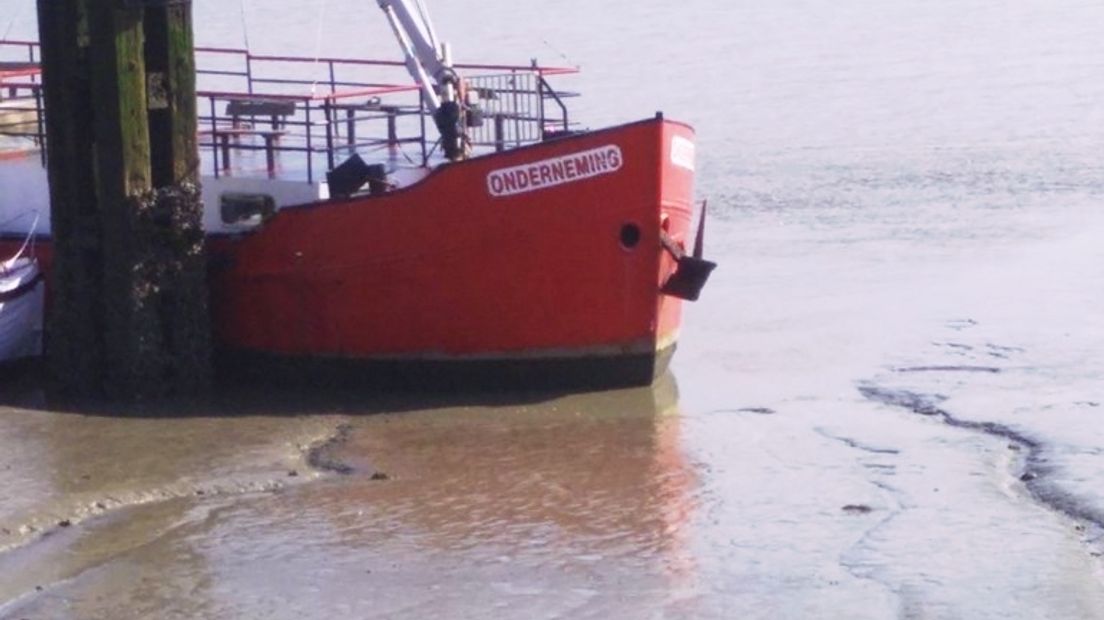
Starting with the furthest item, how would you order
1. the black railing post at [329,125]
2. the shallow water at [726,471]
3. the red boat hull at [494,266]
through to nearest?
1. the black railing post at [329,125]
2. the red boat hull at [494,266]
3. the shallow water at [726,471]

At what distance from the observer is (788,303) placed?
14.1 metres

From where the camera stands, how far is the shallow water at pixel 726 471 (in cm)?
775

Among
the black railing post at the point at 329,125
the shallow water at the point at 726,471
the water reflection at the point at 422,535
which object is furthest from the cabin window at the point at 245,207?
the water reflection at the point at 422,535

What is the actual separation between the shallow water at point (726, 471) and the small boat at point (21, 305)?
963 millimetres

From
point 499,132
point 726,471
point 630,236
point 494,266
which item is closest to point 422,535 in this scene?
point 726,471

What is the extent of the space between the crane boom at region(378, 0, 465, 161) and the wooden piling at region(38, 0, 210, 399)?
4.74ft

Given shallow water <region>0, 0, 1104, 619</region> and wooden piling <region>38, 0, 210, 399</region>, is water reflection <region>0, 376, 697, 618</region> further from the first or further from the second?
wooden piling <region>38, 0, 210, 399</region>

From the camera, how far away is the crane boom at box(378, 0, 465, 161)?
39.1 feet

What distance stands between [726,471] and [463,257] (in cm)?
225

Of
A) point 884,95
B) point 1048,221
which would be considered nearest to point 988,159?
point 1048,221

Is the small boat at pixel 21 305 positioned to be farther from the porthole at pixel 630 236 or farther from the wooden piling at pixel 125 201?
the porthole at pixel 630 236

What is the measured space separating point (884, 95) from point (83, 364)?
16813 mm

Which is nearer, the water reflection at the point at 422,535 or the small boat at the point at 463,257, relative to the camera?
the water reflection at the point at 422,535

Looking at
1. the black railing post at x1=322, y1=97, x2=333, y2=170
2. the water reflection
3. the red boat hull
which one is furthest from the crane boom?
the water reflection
